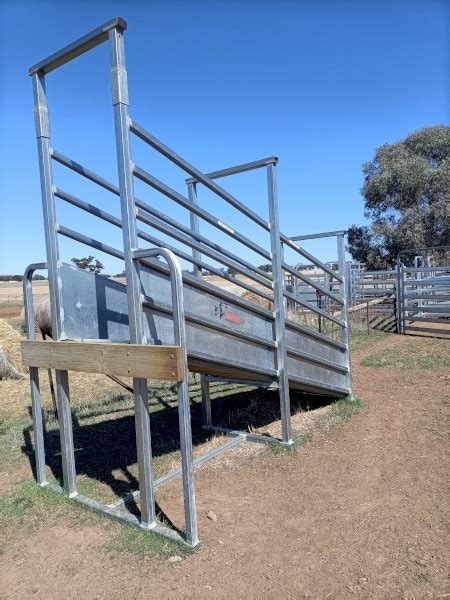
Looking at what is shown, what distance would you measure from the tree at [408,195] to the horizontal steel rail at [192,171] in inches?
917

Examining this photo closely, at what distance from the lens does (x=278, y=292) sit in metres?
4.69

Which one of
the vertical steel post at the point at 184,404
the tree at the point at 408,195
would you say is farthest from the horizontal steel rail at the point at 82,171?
the tree at the point at 408,195

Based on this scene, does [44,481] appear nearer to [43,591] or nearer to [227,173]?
[43,591]

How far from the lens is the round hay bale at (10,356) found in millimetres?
8961

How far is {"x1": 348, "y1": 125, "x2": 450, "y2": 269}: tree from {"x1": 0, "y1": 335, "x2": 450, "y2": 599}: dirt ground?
76.2ft

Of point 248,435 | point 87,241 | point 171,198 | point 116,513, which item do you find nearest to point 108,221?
point 87,241

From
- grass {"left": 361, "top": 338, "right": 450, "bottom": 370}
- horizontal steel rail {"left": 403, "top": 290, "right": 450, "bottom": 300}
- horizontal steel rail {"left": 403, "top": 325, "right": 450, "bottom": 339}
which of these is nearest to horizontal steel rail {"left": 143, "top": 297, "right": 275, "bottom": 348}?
grass {"left": 361, "top": 338, "right": 450, "bottom": 370}

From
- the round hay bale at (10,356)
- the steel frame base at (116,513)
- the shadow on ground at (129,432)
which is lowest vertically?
the shadow on ground at (129,432)

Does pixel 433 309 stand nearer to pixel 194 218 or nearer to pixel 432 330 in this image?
pixel 432 330

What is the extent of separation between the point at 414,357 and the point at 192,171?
22.0 ft

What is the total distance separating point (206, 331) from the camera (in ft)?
12.7

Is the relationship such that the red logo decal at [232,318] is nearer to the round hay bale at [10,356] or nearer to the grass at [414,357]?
the grass at [414,357]

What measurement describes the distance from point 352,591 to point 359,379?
5133 millimetres

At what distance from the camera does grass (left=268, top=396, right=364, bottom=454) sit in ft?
15.6
